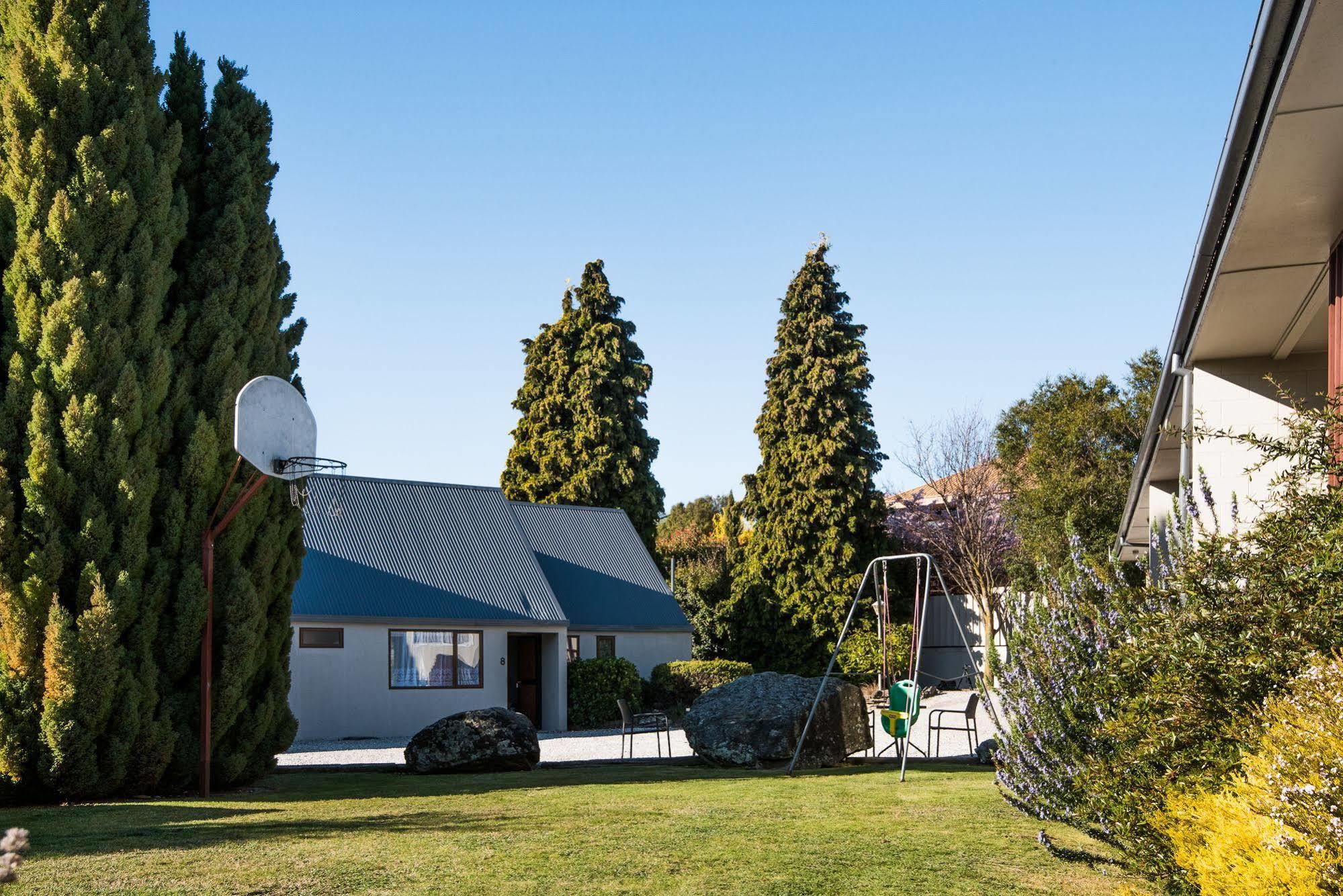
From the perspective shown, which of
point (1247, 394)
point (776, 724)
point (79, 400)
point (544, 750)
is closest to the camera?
point (1247, 394)

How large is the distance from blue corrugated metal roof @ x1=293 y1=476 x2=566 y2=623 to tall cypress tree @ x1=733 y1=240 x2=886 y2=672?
9.29 metres

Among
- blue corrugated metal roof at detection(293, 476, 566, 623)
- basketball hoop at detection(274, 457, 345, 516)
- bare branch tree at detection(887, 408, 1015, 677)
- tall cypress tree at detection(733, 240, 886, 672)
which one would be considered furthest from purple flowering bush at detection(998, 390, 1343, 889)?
bare branch tree at detection(887, 408, 1015, 677)

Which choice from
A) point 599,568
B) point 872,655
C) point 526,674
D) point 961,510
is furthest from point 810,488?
point 526,674

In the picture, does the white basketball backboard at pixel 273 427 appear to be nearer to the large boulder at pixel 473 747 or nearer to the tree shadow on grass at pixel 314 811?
the tree shadow on grass at pixel 314 811

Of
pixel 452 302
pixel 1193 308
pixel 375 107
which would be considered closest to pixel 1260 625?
pixel 1193 308

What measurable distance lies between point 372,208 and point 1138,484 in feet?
31.3

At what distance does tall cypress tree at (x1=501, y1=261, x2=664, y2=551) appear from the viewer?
35844 mm

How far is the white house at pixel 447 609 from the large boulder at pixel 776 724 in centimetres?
983

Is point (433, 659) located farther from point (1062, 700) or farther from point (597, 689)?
point (1062, 700)

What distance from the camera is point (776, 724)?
15.0 metres

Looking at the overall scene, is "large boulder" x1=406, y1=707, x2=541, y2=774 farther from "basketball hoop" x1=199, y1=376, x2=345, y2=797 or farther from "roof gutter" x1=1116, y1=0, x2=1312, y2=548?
"roof gutter" x1=1116, y1=0, x2=1312, y2=548

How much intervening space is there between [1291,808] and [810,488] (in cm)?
3081

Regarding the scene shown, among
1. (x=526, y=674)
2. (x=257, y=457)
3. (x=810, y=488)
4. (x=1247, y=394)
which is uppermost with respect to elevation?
(x=810, y=488)

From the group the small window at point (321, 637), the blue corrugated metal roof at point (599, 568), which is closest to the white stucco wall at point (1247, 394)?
the small window at point (321, 637)
